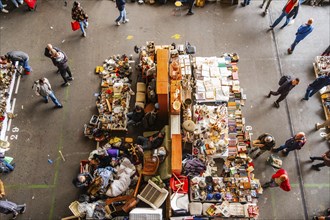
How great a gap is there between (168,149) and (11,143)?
20.3 ft

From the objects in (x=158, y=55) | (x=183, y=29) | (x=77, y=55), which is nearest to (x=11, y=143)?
(x=77, y=55)

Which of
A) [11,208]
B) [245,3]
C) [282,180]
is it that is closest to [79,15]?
[245,3]

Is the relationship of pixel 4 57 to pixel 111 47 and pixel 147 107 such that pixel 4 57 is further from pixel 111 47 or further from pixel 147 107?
pixel 147 107

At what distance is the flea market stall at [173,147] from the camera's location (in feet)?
34.6

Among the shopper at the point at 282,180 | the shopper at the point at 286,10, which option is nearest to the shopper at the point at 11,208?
the shopper at the point at 282,180

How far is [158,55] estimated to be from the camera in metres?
11.8

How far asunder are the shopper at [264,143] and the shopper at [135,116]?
424 centimetres

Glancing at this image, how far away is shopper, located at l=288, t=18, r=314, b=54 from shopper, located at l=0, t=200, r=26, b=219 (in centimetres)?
1237

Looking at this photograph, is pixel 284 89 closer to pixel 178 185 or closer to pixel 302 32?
pixel 302 32

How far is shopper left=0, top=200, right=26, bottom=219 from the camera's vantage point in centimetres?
1036

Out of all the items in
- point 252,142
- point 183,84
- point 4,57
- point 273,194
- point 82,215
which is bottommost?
point 82,215

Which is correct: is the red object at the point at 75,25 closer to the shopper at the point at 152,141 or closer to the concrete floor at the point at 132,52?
the concrete floor at the point at 132,52

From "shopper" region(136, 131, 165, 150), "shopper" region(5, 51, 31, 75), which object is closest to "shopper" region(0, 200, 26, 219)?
"shopper" region(136, 131, 165, 150)

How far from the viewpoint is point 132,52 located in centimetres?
1446
